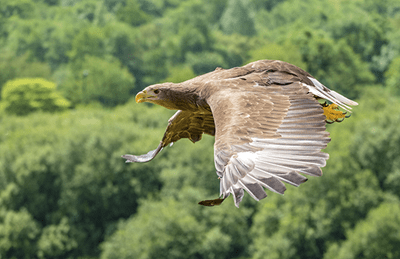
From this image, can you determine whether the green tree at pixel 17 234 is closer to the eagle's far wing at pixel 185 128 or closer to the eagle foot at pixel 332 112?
the eagle's far wing at pixel 185 128

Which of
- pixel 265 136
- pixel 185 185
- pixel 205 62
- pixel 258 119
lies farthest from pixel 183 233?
pixel 205 62

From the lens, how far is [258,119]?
5809 millimetres

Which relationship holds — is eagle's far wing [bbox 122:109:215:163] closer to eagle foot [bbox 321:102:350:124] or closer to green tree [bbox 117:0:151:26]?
eagle foot [bbox 321:102:350:124]

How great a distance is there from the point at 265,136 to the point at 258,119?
28 cm

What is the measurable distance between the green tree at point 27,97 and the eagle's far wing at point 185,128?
9487 centimetres

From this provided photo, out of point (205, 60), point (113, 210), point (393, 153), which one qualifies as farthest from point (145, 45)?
point (393, 153)

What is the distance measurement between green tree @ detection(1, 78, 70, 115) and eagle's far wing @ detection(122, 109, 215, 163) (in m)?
94.9

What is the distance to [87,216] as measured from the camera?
219ft

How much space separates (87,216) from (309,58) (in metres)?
41.2

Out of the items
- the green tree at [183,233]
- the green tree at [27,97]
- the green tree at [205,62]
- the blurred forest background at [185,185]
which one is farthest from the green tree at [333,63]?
the green tree at [27,97]

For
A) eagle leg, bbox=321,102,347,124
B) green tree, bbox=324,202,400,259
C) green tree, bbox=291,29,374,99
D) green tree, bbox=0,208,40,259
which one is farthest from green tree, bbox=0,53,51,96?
eagle leg, bbox=321,102,347,124

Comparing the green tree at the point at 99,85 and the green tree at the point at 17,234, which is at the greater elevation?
the green tree at the point at 17,234

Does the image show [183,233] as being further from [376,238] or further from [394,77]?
[394,77]

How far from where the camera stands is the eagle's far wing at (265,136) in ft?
16.2
